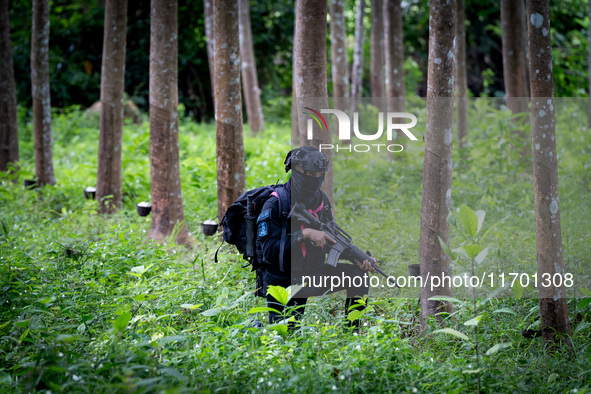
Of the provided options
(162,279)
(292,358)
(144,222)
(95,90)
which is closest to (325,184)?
(162,279)

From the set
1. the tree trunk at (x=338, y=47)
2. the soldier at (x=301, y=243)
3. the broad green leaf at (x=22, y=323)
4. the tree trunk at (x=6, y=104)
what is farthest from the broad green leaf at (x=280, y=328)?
the tree trunk at (x=6, y=104)

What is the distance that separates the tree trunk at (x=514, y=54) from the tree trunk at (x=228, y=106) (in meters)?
5.94

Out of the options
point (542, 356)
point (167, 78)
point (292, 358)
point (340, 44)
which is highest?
point (340, 44)

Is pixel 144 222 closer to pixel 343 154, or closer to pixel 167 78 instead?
pixel 167 78

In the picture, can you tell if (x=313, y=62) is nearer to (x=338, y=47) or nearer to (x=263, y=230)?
(x=263, y=230)

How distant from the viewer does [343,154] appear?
9.85m

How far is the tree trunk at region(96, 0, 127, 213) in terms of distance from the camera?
29.1ft

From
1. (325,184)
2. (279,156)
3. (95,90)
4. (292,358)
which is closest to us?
(292,358)

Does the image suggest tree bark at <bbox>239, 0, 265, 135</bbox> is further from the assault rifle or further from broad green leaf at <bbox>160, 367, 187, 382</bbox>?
broad green leaf at <bbox>160, 367, 187, 382</bbox>

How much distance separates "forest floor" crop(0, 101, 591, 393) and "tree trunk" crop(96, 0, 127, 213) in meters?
0.36

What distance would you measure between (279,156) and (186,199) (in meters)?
2.64

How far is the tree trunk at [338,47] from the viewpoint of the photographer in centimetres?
1111

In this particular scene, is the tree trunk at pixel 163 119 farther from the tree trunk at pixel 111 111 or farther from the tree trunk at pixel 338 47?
the tree trunk at pixel 338 47

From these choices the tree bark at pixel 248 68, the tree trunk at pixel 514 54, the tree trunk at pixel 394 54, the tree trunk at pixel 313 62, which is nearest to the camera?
the tree trunk at pixel 313 62
